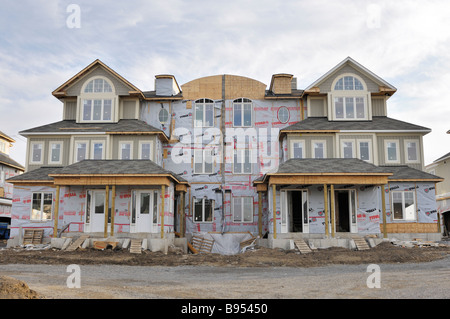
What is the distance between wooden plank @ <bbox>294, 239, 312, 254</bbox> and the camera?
19734mm

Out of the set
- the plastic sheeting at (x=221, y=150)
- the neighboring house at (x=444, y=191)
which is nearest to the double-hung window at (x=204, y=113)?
the plastic sheeting at (x=221, y=150)

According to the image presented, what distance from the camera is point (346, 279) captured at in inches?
500

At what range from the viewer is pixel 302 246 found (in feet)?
66.3

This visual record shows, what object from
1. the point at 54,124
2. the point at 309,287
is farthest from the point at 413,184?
the point at 54,124

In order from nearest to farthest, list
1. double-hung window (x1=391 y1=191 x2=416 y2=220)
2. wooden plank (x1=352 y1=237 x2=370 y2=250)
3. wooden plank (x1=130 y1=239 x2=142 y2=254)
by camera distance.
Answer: wooden plank (x1=130 y1=239 x2=142 y2=254) → wooden plank (x1=352 y1=237 x2=370 y2=250) → double-hung window (x1=391 y1=191 x2=416 y2=220)

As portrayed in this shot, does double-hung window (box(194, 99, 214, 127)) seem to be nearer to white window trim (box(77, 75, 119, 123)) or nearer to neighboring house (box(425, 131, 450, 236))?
white window trim (box(77, 75, 119, 123))

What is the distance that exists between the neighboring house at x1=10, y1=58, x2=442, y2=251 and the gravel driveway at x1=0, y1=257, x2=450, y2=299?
234 inches

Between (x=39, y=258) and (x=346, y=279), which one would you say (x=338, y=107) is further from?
(x=39, y=258)

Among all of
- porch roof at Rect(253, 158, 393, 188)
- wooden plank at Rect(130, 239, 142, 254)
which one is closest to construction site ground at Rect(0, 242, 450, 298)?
wooden plank at Rect(130, 239, 142, 254)

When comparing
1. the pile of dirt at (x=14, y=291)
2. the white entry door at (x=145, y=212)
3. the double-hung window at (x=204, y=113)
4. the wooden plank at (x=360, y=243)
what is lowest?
the pile of dirt at (x=14, y=291)

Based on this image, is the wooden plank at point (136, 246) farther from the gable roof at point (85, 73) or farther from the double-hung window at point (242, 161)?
the gable roof at point (85, 73)

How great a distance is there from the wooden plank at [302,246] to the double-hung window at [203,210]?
26.4 feet

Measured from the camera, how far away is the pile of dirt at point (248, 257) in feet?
57.9
